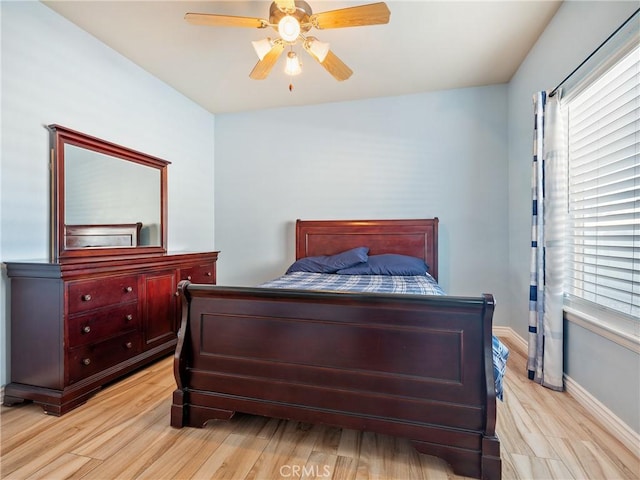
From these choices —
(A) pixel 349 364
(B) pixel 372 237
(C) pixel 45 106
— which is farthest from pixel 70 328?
(B) pixel 372 237

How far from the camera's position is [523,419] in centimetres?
181

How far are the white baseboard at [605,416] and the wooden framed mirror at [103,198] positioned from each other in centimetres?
353

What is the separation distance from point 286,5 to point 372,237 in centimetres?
234

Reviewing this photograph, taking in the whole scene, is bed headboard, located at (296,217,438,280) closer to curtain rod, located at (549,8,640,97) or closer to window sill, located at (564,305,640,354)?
window sill, located at (564,305,640,354)

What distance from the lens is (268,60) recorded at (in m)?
2.21

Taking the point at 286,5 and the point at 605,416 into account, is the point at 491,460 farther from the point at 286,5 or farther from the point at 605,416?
the point at 286,5

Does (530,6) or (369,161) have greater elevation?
(530,6)

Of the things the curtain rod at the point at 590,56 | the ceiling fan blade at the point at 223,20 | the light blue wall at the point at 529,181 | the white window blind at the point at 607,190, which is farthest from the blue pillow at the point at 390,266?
the ceiling fan blade at the point at 223,20

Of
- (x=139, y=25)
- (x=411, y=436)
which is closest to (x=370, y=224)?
(x=411, y=436)

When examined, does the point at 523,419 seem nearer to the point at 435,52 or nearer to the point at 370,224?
the point at 370,224

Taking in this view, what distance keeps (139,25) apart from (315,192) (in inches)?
88.0

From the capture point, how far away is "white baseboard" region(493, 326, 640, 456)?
152cm

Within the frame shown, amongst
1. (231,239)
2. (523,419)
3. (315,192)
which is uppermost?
(315,192)

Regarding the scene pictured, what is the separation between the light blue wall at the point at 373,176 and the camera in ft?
11.0
